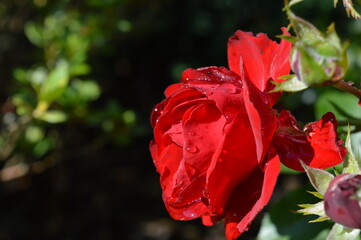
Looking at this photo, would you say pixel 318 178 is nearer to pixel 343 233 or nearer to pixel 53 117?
pixel 343 233

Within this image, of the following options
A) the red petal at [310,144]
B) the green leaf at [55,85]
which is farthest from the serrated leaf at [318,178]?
the green leaf at [55,85]

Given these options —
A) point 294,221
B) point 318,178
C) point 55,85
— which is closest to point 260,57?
point 318,178

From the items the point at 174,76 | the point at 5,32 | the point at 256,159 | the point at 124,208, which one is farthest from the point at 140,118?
the point at 256,159

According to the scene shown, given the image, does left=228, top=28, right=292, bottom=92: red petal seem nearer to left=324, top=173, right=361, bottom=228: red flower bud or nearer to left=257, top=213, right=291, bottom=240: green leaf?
left=324, top=173, right=361, bottom=228: red flower bud

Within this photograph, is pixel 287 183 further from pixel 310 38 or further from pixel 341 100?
pixel 310 38

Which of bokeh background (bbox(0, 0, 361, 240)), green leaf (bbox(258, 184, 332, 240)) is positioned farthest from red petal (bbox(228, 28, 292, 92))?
bokeh background (bbox(0, 0, 361, 240))
